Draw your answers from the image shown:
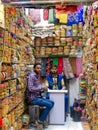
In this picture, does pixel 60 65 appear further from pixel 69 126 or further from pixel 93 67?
pixel 93 67

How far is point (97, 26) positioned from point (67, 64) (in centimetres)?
378

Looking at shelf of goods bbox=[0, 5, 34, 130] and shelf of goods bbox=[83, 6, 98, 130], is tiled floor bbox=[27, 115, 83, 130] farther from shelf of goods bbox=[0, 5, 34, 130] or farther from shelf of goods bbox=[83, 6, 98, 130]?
shelf of goods bbox=[0, 5, 34, 130]

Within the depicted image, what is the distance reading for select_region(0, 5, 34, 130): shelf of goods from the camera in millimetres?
4422

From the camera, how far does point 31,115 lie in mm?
6344

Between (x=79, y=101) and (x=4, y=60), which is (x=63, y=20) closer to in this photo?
(x=79, y=101)

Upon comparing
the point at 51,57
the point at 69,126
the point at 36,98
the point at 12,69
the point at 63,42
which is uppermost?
the point at 63,42

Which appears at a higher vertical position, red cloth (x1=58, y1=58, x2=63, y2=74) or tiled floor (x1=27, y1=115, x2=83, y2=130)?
red cloth (x1=58, y1=58, x2=63, y2=74)

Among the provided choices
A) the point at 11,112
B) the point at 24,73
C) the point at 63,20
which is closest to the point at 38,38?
the point at 63,20

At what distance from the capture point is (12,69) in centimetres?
505

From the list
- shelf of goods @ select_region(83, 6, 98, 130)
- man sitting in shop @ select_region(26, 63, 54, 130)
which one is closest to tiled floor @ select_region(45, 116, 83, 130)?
man sitting in shop @ select_region(26, 63, 54, 130)

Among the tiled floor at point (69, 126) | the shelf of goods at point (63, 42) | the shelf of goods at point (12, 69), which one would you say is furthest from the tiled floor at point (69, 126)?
the shelf of goods at point (63, 42)

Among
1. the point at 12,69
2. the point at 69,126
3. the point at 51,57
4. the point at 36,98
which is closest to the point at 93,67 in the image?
the point at 12,69

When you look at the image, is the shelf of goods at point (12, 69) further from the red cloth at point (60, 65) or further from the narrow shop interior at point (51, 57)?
the red cloth at point (60, 65)

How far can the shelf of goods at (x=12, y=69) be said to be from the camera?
442 cm
